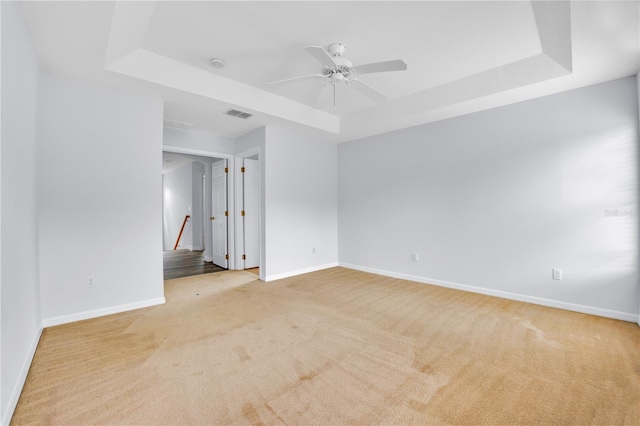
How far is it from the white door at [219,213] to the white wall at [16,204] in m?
Answer: 3.13

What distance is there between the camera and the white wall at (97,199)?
278 cm

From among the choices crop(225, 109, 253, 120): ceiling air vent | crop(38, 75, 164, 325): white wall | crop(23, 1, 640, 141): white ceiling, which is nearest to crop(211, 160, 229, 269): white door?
crop(225, 109, 253, 120): ceiling air vent

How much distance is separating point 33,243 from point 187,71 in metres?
2.22

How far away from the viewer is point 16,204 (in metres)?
1.87

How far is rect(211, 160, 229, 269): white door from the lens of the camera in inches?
218

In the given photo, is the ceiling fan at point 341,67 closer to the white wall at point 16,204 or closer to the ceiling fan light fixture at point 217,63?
the ceiling fan light fixture at point 217,63

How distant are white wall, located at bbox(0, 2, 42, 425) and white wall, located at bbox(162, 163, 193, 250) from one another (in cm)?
601

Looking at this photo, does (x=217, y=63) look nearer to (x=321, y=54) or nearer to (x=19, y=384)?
(x=321, y=54)

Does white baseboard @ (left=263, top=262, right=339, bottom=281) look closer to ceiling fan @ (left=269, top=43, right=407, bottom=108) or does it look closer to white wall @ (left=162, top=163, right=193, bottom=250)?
ceiling fan @ (left=269, top=43, right=407, bottom=108)

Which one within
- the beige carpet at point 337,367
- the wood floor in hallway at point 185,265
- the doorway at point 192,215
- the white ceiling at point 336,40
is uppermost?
the white ceiling at point 336,40

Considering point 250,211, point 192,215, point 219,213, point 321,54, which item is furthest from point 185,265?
point 321,54

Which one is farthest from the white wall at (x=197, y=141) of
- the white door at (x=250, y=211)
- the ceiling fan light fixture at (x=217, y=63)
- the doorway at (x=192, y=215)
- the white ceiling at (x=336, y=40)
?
the ceiling fan light fixture at (x=217, y=63)

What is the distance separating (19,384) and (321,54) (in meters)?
3.08

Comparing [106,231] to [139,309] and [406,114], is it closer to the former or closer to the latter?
[139,309]
